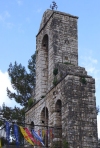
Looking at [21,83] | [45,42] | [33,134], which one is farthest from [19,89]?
[33,134]

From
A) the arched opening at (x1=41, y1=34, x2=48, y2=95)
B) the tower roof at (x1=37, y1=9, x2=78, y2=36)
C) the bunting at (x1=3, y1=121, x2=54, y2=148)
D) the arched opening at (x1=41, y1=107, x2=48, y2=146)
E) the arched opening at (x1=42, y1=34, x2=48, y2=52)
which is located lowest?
the bunting at (x1=3, y1=121, x2=54, y2=148)

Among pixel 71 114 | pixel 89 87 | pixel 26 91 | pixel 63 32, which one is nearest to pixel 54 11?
pixel 63 32

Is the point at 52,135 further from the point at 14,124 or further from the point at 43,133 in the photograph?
the point at 14,124

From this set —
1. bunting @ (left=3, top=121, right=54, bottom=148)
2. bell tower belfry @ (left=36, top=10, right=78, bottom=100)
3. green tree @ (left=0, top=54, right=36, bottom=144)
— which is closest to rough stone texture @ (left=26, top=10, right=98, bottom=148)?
bell tower belfry @ (left=36, top=10, right=78, bottom=100)

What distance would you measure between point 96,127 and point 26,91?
12.3 meters

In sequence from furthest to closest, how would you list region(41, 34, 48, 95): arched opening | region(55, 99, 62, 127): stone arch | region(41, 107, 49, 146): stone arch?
region(41, 34, 48, 95): arched opening → region(41, 107, 49, 146): stone arch → region(55, 99, 62, 127): stone arch

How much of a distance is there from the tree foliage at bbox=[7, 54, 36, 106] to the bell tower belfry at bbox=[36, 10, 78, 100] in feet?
26.0

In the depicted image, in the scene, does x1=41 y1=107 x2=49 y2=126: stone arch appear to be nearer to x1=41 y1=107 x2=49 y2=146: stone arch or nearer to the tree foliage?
x1=41 y1=107 x2=49 y2=146: stone arch

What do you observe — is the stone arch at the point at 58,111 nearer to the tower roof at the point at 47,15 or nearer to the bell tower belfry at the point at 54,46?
the bell tower belfry at the point at 54,46

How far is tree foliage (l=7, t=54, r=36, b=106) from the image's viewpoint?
27250 millimetres

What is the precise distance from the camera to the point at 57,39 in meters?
17.9

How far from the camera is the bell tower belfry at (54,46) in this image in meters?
17.8

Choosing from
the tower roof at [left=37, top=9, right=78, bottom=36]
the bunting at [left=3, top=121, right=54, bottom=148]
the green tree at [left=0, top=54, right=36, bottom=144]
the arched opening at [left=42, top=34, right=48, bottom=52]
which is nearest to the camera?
the bunting at [left=3, top=121, right=54, bottom=148]

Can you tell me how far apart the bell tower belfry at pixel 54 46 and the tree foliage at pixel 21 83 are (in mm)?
7931
